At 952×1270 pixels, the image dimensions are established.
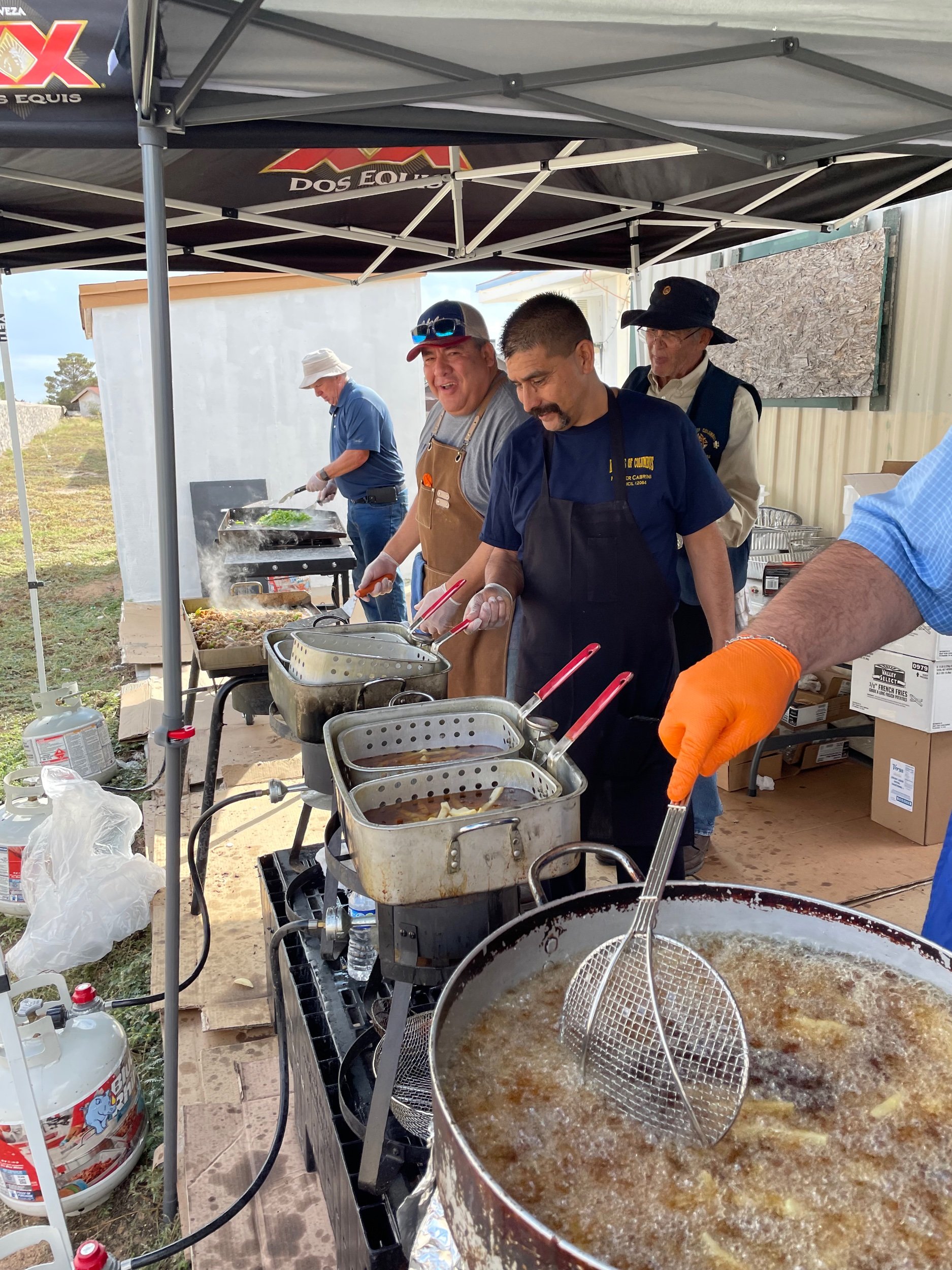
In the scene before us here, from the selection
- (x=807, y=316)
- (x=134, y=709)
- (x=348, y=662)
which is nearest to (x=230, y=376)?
(x=134, y=709)

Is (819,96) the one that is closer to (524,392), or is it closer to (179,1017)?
(524,392)

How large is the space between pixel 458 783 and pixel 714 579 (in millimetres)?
1514

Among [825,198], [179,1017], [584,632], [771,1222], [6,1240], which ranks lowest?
[179,1017]

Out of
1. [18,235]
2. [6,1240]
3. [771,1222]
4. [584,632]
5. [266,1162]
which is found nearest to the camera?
[771,1222]

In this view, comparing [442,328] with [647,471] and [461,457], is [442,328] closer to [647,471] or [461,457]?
[461,457]

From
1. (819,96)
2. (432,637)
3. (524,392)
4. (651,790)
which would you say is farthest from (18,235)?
(651,790)

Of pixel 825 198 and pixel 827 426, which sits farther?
pixel 827 426

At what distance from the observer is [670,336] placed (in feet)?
11.9

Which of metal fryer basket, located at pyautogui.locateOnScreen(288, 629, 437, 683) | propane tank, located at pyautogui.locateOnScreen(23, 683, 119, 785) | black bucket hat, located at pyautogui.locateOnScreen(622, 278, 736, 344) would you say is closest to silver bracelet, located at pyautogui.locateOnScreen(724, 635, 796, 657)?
metal fryer basket, located at pyautogui.locateOnScreen(288, 629, 437, 683)

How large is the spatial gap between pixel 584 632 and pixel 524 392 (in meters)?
0.75

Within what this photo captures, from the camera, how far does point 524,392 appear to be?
8.64 feet

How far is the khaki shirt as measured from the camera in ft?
11.7

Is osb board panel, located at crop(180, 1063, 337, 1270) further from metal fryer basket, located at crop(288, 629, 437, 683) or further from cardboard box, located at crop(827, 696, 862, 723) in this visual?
cardboard box, located at crop(827, 696, 862, 723)

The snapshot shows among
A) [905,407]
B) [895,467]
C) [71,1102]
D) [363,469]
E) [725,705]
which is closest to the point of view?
[725,705]
